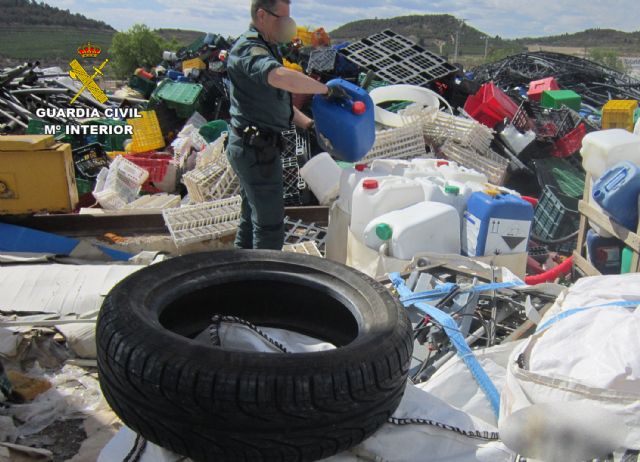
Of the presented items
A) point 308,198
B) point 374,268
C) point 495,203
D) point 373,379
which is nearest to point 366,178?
point 374,268

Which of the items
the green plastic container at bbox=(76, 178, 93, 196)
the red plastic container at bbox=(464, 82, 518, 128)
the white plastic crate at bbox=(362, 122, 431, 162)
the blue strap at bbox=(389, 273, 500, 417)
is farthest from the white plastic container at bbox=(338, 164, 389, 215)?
the green plastic container at bbox=(76, 178, 93, 196)

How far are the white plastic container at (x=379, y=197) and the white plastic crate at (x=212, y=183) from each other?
5.72ft

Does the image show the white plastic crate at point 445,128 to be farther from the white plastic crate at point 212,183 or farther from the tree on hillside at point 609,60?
the tree on hillside at point 609,60

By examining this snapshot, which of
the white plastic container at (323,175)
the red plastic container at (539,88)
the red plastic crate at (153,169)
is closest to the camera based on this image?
the white plastic container at (323,175)

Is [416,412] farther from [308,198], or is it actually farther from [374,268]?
[308,198]

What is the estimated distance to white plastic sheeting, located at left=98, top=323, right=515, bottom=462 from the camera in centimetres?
171

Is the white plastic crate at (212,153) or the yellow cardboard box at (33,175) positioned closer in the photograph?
the yellow cardboard box at (33,175)

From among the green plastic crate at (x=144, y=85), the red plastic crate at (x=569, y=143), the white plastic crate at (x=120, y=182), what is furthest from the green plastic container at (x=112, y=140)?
the red plastic crate at (x=569, y=143)

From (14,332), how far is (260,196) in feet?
5.28

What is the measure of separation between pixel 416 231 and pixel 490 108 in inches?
134

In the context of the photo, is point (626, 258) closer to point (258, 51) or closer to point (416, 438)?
point (416, 438)

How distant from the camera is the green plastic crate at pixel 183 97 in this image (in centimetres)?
730

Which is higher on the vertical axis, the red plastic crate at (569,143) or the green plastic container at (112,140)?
the red plastic crate at (569,143)

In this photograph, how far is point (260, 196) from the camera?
3705mm
